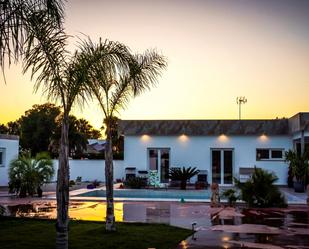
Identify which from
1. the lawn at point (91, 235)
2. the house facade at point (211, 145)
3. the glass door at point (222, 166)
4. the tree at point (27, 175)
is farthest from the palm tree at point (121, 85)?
the glass door at point (222, 166)

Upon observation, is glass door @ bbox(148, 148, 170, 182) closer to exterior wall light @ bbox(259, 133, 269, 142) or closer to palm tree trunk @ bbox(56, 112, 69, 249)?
exterior wall light @ bbox(259, 133, 269, 142)

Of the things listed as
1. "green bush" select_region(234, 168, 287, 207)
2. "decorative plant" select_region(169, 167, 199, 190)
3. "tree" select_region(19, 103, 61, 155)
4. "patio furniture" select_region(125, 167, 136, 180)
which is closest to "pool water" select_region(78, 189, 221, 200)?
"decorative plant" select_region(169, 167, 199, 190)

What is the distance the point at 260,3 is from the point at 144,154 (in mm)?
15115

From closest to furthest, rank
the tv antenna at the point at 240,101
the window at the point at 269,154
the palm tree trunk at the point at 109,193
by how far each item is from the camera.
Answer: the palm tree trunk at the point at 109,193 < the window at the point at 269,154 < the tv antenna at the point at 240,101

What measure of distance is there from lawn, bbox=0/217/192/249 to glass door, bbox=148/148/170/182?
16512mm

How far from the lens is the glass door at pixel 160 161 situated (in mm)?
29469

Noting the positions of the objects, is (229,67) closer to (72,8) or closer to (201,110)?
(72,8)

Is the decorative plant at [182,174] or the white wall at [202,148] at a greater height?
the white wall at [202,148]

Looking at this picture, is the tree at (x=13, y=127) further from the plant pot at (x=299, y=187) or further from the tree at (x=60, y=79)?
the tree at (x=60, y=79)

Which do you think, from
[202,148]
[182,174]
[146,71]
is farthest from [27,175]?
[202,148]

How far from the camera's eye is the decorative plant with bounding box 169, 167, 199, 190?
26094mm

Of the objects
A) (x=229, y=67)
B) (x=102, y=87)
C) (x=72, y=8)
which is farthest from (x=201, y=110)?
(x=102, y=87)

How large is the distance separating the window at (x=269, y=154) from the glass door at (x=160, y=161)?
5.49 meters

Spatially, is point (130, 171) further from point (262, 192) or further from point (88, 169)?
point (262, 192)
